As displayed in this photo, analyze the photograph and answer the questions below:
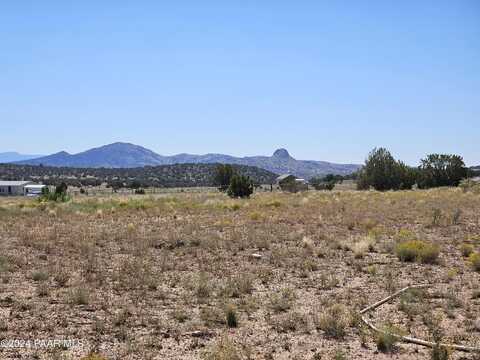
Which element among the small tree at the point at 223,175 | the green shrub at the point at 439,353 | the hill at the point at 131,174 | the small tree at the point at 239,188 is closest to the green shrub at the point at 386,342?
the green shrub at the point at 439,353

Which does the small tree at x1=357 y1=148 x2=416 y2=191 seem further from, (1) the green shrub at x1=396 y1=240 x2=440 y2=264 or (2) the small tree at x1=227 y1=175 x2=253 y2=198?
(1) the green shrub at x1=396 y1=240 x2=440 y2=264

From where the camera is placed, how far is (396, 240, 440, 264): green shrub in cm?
1606

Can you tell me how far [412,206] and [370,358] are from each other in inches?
1117

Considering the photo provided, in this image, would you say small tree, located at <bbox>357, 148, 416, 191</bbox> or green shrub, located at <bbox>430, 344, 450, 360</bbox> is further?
small tree, located at <bbox>357, 148, 416, 191</bbox>

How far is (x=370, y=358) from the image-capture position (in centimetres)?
833

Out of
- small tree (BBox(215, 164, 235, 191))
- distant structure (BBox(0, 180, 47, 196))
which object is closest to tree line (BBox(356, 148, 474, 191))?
small tree (BBox(215, 164, 235, 191))

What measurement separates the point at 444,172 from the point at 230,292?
6248cm

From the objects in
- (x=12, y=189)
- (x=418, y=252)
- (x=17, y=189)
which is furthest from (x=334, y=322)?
(x=12, y=189)

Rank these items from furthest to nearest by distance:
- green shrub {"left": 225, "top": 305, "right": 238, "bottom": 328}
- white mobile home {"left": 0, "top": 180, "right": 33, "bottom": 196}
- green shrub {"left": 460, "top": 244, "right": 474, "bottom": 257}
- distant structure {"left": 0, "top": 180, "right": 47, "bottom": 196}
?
distant structure {"left": 0, "top": 180, "right": 47, "bottom": 196}
white mobile home {"left": 0, "top": 180, "right": 33, "bottom": 196}
green shrub {"left": 460, "top": 244, "right": 474, "bottom": 257}
green shrub {"left": 225, "top": 305, "right": 238, "bottom": 328}

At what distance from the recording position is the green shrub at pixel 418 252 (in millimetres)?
16062

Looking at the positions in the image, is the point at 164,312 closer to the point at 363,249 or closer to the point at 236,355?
the point at 236,355

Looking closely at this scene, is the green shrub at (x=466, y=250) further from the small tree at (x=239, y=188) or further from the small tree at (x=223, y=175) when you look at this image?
the small tree at (x=223, y=175)

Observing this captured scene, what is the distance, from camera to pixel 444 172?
6862 centimetres

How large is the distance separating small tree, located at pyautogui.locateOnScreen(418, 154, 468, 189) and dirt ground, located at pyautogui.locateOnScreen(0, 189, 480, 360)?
47.3 meters
